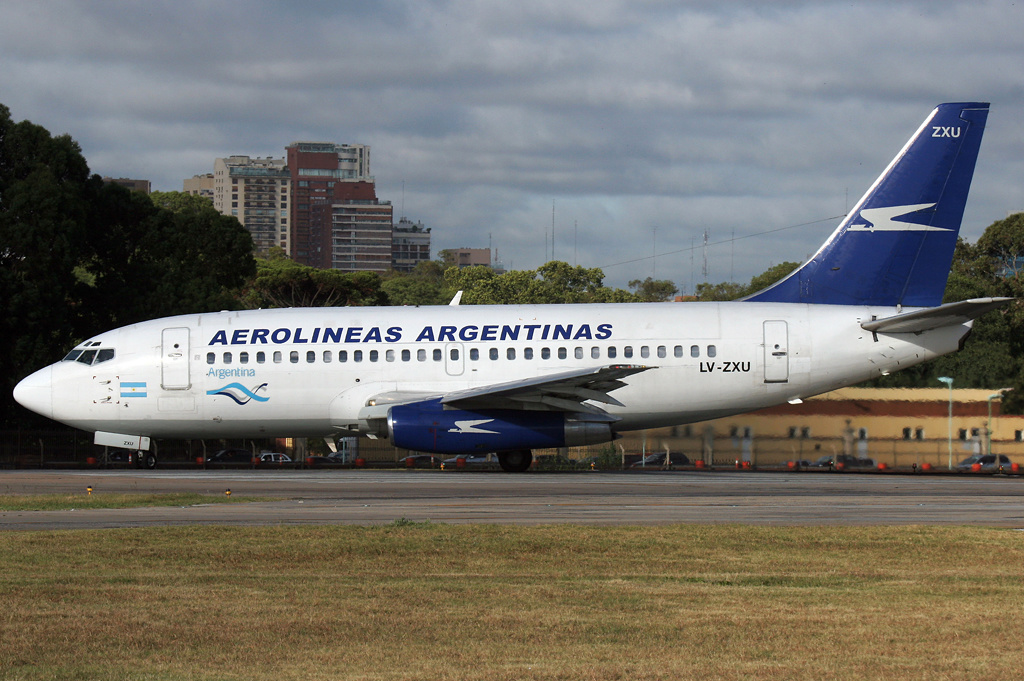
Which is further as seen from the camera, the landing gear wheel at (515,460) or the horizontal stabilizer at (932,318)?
the landing gear wheel at (515,460)

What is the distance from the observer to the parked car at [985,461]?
29.8 m

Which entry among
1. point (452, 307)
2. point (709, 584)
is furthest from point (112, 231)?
point (709, 584)

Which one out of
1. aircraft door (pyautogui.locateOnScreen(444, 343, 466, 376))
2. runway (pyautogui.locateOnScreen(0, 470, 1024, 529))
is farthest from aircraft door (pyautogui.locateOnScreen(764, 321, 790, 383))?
aircraft door (pyautogui.locateOnScreen(444, 343, 466, 376))

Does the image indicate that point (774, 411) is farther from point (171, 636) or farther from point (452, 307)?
point (171, 636)

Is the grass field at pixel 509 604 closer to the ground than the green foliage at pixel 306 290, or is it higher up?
closer to the ground

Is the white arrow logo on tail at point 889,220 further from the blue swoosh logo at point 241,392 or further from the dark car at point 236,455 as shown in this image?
the dark car at point 236,455

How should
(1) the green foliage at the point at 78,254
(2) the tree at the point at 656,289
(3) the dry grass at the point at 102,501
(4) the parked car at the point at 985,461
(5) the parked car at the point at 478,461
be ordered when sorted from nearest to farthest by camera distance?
(3) the dry grass at the point at 102,501
(4) the parked car at the point at 985,461
(5) the parked car at the point at 478,461
(1) the green foliage at the point at 78,254
(2) the tree at the point at 656,289

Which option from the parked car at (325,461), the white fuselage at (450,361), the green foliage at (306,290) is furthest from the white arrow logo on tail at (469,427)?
the green foliage at (306,290)

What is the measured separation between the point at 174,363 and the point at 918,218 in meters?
19.3

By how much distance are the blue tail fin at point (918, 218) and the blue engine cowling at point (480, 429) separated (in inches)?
297

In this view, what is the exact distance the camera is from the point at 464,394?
25.7 meters

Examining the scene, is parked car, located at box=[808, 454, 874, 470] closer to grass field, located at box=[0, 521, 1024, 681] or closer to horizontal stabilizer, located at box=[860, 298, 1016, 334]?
horizontal stabilizer, located at box=[860, 298, 1016, 334]

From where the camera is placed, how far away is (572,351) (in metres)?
27.0

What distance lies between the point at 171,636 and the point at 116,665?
82 cm
